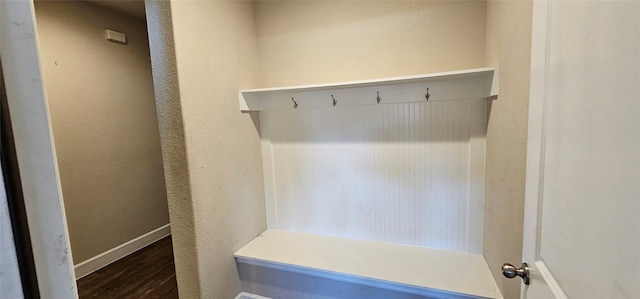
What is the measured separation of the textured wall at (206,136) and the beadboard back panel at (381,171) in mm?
305

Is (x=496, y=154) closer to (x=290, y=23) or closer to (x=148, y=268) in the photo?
(x=290, y=23)

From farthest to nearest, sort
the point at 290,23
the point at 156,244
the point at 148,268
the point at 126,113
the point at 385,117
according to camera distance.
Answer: the point at 156,244 → the point at 126,113 → the point at 148,268 → the point at 290,23 → the point at 385,117

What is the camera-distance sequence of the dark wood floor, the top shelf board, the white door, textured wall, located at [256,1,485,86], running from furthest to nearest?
the dark wood floor, textured wall, located at [256,1,485,86], the top shelf board, the white door

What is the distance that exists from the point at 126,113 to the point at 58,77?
0.61 m

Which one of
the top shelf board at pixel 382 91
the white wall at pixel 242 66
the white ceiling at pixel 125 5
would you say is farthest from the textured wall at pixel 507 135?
the white ceiling at pixel 125 5

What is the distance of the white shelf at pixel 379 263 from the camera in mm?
1454

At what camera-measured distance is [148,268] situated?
2537 millimetres

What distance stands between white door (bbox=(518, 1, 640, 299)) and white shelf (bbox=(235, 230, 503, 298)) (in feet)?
2.44

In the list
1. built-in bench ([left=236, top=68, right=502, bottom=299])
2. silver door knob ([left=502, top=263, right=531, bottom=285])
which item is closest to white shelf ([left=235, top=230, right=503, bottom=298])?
built-in bench ([left=236, top=68, right=502, bottom=299])

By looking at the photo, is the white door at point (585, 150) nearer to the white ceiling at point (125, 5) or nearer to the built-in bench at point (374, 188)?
the built-in bench at point (374, 188)

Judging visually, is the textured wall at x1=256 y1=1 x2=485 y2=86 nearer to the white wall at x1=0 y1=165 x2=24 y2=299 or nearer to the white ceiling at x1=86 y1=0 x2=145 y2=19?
the white ceiling at x1=86 y1=0 x2=145 y2=19

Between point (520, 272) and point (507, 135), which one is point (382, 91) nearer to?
point (507, 135)

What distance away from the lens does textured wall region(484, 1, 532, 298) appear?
3.27ft

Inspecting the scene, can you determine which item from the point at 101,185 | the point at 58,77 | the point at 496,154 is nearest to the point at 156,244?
the point at 101,185
